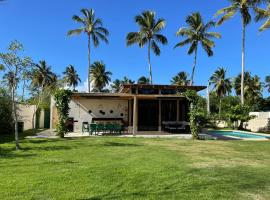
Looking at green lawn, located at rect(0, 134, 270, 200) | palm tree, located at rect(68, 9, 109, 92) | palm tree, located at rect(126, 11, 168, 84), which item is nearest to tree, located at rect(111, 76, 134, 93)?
palm tree, located at rect(68, 9, 109, 92)

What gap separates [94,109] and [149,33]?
1366 cm

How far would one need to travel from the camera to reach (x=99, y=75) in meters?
49.4

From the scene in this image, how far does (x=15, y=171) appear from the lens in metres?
6.86

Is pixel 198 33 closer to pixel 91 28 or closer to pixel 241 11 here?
pixel 241 11

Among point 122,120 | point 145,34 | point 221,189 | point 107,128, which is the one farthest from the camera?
point 145,34

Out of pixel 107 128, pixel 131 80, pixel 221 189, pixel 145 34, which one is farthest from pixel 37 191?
pixel 131 80

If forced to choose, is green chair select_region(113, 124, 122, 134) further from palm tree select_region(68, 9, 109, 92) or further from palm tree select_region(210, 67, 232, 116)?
palm tree select_region(210, 67, 232, 116)

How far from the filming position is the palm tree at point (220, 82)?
48406mm

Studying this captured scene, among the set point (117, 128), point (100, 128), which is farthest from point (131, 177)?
point (117, 128)

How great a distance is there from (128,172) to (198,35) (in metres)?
27.8

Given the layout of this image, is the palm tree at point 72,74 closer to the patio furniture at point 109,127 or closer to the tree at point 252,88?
the tree at point 252,88

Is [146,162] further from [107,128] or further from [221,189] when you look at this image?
[107,128]

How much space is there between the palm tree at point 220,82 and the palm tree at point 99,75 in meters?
18.8

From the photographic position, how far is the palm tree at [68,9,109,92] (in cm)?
3266
